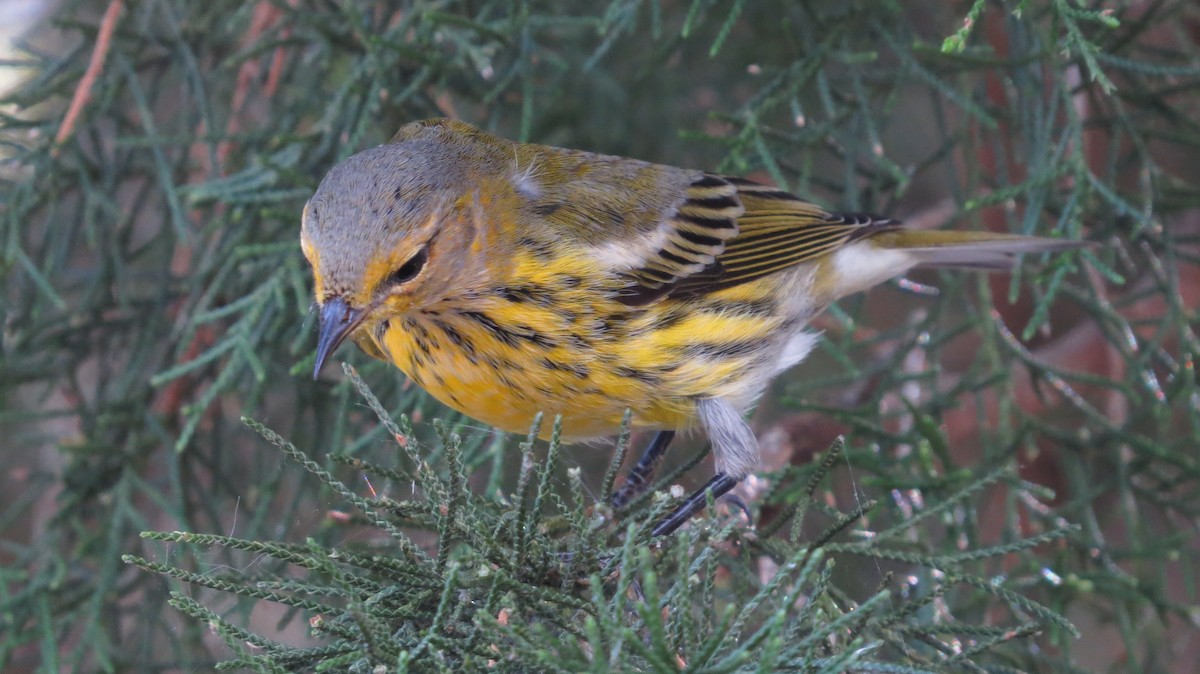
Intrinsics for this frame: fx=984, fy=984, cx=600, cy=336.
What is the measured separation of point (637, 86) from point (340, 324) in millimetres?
2486

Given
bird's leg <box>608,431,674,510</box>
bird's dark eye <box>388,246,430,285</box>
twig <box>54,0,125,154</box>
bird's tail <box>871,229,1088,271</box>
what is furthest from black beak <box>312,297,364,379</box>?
bird's tail <box>871,229,1088,271</box>

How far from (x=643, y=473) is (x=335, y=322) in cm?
119

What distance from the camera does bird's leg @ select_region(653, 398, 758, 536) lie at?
250cm

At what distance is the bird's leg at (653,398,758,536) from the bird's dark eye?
2.64 feet

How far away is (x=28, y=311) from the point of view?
329 centimetres

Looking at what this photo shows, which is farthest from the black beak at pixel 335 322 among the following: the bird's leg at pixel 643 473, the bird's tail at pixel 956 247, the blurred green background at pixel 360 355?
the bird's tail at pixel 956 247

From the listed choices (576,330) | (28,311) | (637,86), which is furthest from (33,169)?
(637,86)

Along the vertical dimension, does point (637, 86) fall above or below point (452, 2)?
below

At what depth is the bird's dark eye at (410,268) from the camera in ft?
7.24

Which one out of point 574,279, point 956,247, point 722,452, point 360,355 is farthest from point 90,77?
point 956,247

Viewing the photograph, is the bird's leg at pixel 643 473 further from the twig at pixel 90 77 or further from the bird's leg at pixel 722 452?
the twig at pixel 90 77

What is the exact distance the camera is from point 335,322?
2.10m

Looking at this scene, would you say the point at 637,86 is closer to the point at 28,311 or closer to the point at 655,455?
the point at 655,455

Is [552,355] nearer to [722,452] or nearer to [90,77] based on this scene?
[722,452]
